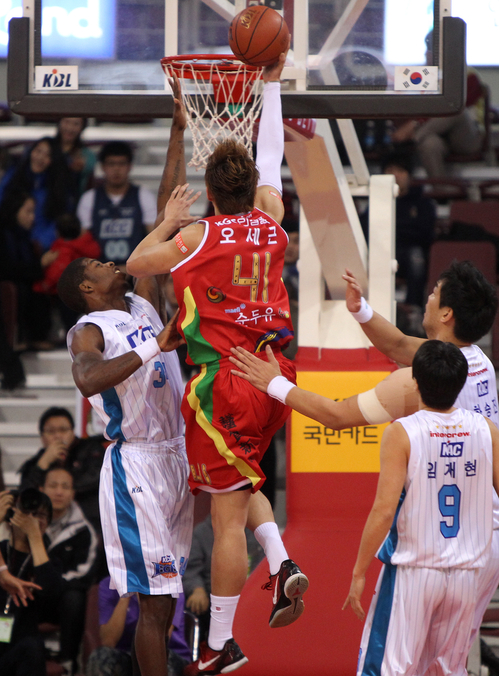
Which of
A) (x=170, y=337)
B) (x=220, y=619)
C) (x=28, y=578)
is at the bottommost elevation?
(x=28, y=578)

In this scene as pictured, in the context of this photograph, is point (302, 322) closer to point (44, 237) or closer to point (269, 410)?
point (269, 410)

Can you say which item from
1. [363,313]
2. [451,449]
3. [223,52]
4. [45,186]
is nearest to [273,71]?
[223,52]

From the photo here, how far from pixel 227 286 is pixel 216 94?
1090 mm

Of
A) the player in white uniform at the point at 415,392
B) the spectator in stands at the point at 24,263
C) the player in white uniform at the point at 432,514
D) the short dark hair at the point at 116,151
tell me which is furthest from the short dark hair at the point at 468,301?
the spectator in stands at the point at 24,263

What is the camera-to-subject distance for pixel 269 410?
4.03 meters

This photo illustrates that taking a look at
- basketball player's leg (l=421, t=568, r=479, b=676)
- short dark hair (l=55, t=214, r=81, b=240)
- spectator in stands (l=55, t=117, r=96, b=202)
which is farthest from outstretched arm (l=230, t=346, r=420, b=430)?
spectator in stands (l=55, t=117, r=96, b=202)

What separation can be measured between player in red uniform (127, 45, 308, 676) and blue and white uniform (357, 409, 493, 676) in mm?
451

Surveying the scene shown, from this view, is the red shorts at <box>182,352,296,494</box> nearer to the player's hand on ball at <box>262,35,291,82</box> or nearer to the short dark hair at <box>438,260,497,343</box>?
the short dark hair at <box>438,260,497,343</box>

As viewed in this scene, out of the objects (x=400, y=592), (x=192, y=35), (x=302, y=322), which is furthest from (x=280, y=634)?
(x=192, y=35)

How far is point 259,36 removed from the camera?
4.18 m

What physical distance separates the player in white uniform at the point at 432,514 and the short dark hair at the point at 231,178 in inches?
39.8

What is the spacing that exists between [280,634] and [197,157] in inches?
107

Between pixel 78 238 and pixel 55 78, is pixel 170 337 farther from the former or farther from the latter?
pixel 78 238

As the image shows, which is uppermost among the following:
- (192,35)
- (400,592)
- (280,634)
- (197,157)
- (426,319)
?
(192,35)
